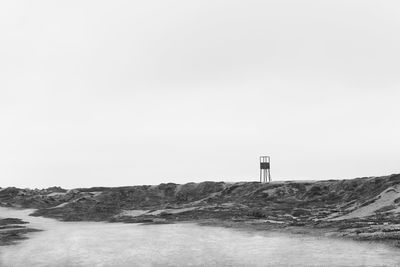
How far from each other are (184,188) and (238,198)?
58.9 ft

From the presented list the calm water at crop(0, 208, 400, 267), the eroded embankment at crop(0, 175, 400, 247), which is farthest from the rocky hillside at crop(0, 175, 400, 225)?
the calm water at crop(0, 208, 400, 267)

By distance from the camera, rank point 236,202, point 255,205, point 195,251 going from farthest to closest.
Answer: point 236,202
point 255,205
point 195,251

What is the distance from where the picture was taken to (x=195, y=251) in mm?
27156

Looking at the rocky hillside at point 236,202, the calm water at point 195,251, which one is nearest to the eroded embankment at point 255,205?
the rocky hillside at point 236,202

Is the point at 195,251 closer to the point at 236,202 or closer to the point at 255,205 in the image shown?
the point at 255,205

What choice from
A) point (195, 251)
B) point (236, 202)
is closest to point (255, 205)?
point (236, 202)

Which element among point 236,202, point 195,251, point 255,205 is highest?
point 236,202

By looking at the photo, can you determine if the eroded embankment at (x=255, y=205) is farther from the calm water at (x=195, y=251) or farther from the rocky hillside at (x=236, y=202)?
the calm water at (x=195, y=251)

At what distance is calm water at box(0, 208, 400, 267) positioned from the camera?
76.0ft

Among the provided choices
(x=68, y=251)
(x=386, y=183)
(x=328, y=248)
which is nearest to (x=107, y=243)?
(x=68, y=251)

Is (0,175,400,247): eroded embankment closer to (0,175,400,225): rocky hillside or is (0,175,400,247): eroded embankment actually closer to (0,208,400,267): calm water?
(0,175,400,225): rocky hillside

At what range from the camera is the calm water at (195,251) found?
23.2 meters

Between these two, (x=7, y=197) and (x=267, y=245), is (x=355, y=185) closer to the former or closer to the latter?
(x=267, y=245)

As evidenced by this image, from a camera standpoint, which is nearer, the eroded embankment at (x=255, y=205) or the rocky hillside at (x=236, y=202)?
the eroded embankment at (x=255, y=205)
